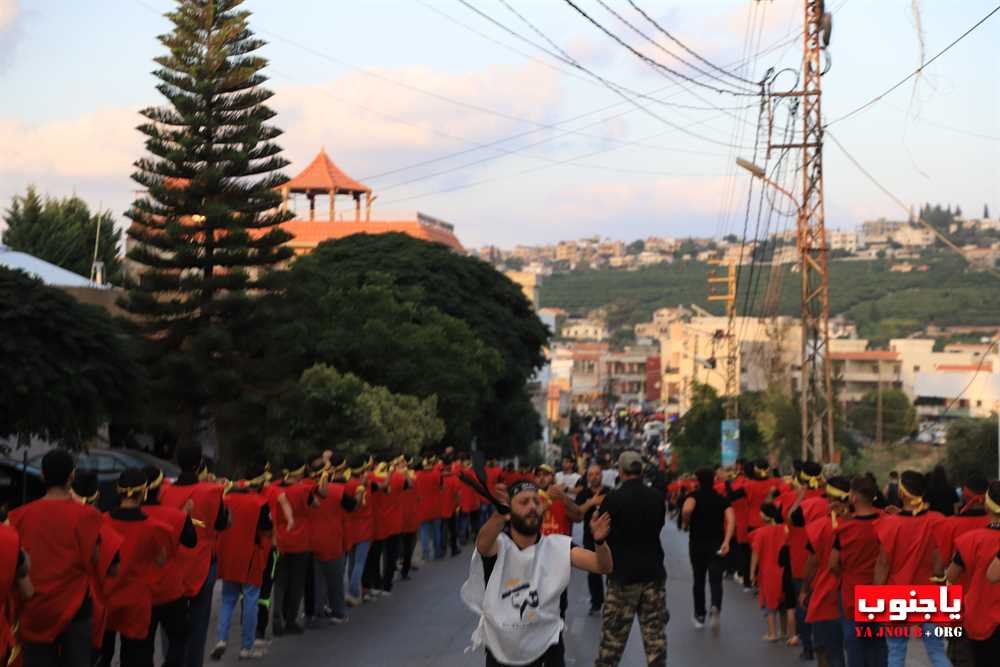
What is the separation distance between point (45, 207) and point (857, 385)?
235 ft

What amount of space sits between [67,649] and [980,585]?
5.26 metres

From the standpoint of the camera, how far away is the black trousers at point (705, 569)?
15.7 metres

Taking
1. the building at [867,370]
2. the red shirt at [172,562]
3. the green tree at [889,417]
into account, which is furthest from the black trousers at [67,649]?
the building at [867,370]

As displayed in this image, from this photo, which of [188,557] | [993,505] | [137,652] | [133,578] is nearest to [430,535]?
[188,557]

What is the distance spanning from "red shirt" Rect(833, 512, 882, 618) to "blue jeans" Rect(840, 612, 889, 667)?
0.33 feet

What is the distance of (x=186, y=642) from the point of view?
1080 cm

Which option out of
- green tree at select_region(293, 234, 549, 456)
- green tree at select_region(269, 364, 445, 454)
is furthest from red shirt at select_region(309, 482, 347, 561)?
green tree at select_region(293, 234, 549, 456)

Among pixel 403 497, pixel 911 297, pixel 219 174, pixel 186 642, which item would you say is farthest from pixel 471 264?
pixel 911 297

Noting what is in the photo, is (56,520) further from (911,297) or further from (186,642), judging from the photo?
(911,297)

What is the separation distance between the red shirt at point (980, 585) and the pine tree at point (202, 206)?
32799mm

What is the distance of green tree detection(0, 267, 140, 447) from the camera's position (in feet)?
76.3

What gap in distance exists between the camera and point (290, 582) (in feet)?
48.0

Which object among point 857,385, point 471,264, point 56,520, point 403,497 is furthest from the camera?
point 857,385

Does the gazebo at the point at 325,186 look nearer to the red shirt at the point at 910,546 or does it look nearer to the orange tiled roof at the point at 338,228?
the orange tiled roof at the point at 338,228
